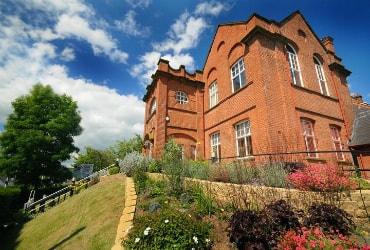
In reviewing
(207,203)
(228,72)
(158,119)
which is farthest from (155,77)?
(207,203)

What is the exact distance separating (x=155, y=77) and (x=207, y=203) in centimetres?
1261

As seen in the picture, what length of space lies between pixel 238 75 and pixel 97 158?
41.7m

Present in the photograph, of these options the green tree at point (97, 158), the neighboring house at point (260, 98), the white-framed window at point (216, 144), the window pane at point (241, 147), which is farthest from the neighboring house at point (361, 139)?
the green tree at point (97, 158)

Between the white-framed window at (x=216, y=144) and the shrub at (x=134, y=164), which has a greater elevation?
the white-framed window at (x=216, y=144)

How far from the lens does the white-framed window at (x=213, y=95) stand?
1510 cm

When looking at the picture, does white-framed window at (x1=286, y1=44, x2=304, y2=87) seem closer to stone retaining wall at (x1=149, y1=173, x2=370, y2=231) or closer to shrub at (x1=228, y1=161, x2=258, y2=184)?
shrub at (x1=228, y1=161, x2=258, y2=184)

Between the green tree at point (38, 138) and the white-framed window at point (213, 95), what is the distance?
51.2 feet

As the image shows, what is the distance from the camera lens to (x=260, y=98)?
9.95m

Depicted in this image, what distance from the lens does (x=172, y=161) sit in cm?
Answer: 763

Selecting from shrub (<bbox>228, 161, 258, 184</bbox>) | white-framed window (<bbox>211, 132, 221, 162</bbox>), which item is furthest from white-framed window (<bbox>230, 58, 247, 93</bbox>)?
shrub (<bbox>228, 161, 258, 184</bbox>)

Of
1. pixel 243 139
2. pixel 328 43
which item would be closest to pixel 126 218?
pixel 243 139

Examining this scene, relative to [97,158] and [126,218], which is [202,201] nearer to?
[126,218]

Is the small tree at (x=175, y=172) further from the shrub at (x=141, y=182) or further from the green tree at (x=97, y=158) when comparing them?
the green tree at (x=97, y=158)

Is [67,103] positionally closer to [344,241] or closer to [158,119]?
[158,119]
